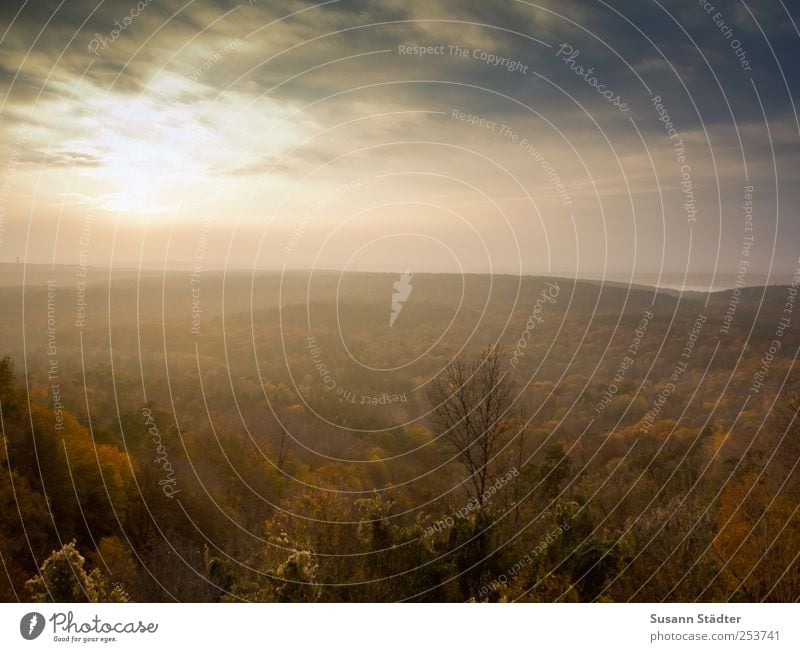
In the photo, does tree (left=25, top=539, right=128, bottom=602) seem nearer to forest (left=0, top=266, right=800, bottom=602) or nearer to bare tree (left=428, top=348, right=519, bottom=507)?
forest (left=0, top=266, right=800, bottom=602)

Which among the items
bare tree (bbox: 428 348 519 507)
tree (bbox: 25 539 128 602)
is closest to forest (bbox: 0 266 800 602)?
tree (bbox: 25 539 128 602)

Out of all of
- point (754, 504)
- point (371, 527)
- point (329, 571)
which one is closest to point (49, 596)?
point (329, 571)

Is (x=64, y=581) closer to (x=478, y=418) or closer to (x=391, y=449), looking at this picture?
(x=478, y=418)

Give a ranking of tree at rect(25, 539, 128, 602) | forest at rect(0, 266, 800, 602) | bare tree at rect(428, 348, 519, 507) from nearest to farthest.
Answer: tree at rect(25, 539, 128, 602)
forest at rect(0, 266, 800, 602)
bare tree at rect(428, 348, 519, 507)

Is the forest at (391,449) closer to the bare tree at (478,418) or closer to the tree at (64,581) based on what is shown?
the tree at (64,581)

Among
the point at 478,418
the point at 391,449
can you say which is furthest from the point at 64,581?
the point at 391,449

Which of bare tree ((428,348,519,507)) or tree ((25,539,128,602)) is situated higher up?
bare tree ((428,348,519,507))

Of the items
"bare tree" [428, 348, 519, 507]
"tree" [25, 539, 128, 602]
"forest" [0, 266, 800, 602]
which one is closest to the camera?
"tree" [25, 539, 128, 602]

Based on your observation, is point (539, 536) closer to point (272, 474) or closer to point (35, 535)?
point (35, 535)

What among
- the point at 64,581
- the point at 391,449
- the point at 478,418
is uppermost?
the point at 478,418
